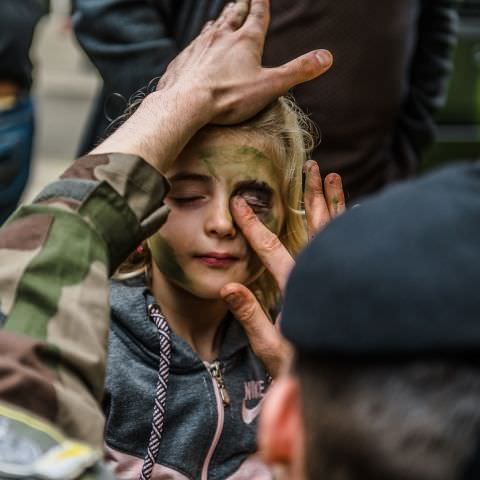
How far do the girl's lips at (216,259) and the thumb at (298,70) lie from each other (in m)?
0.35

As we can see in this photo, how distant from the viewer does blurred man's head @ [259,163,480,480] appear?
44.5 inches

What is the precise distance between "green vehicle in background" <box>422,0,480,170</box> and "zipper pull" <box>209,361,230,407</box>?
3.09 meters

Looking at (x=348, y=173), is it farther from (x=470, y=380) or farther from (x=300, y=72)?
(x=470, y=380)

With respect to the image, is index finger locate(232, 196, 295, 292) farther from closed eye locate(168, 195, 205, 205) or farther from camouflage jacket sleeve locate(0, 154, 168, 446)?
camouflage jacket sleeve locate(0, 154, 168, 446)

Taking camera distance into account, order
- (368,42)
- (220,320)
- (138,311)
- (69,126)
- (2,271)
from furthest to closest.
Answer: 1. (69,126)
2. (368,42)
3. (220,320)
4. (138,311)
5. (2,271)

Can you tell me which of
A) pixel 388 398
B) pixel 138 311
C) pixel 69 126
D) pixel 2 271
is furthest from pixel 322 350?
pixel 69 126

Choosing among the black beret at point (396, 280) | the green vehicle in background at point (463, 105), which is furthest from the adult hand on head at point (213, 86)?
the green vehicle in background at point (463, 105)

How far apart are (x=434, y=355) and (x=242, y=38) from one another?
44.9 inches

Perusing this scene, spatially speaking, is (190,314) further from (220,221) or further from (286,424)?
(286,424)

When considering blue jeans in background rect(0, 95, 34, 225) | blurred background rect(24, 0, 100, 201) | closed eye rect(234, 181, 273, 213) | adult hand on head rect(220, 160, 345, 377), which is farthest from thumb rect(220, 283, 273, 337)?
blurred background rect(24, 0, 100, 201)

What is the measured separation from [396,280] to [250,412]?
133 centimetres

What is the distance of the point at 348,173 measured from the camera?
11.5ft

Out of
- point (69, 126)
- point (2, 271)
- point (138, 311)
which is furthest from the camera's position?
point (69, 126)

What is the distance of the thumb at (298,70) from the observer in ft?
7.18
